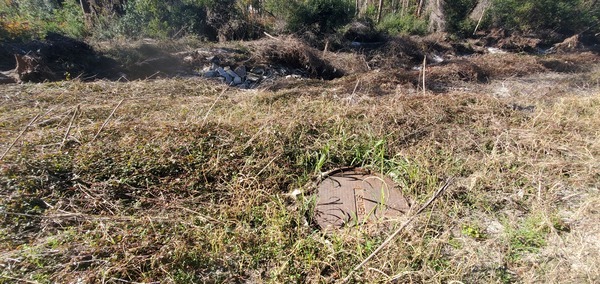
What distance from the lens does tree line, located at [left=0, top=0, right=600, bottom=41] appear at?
290 inches

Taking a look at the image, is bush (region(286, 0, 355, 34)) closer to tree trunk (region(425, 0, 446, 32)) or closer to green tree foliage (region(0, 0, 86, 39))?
tree trunk (region(425, 0, 446, 32))

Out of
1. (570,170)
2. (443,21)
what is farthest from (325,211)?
(443,21)

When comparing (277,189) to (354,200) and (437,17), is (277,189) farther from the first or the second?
(437,17)

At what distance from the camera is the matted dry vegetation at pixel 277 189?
182 centimetres

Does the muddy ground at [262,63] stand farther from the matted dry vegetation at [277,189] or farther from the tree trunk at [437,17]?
the tree trunk at [437,17]

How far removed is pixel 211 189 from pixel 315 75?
204 inches

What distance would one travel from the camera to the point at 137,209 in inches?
87.4

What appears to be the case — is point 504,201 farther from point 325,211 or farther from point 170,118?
point 170,118

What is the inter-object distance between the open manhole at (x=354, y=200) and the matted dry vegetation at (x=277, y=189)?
0.41ft

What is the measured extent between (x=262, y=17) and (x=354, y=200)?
901cm

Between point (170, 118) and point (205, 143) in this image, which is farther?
point (170, 118)

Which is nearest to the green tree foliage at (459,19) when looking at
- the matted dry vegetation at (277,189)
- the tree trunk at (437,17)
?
the tree trunk at (437,17)

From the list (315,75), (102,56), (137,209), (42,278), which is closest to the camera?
(42,278)

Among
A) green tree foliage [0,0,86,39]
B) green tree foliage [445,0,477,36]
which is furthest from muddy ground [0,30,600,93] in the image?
green tree foliage [445,0,477,36]
